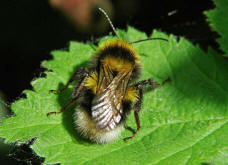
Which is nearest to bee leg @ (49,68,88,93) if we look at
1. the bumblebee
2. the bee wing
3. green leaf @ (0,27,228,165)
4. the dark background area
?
the bumblebee

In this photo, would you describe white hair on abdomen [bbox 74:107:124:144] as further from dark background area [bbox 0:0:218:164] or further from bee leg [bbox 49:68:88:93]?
dark background area [bbox 0:0:218:164]

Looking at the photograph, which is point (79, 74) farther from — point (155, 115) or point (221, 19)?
point (221, 19)

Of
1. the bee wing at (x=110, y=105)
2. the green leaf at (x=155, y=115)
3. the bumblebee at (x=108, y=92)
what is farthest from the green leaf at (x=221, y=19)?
the bee wing at (x=110, y=105)

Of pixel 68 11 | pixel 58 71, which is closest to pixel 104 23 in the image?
pixel 68 11

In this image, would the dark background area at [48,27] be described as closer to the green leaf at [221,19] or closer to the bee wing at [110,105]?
the green leaf at [221,19]

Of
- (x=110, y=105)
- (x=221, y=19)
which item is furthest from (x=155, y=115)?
(x=221, y=19)

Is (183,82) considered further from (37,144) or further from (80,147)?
(37,144)
